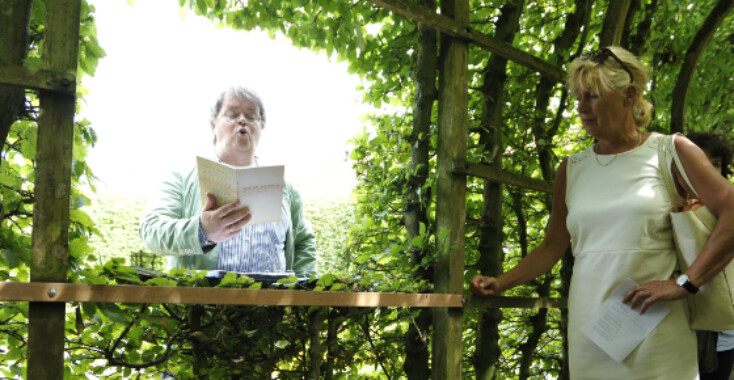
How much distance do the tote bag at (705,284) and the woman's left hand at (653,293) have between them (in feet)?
0.31

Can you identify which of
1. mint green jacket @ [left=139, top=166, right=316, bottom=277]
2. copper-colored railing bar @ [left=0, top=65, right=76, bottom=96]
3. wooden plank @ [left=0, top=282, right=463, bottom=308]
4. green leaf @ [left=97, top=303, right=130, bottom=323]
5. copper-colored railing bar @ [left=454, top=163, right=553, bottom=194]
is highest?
copper-colored railing bar @ [left=0, top=65, right=76, bottom=96]

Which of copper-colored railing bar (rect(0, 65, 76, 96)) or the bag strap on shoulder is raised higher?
copper-colored railing bar (rect(0, 65, 76, 96))

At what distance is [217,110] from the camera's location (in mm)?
2451

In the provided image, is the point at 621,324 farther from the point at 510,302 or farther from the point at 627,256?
the point at 510,302

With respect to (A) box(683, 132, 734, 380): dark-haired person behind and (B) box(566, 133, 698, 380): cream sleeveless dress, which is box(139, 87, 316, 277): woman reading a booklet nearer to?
(B) box(566, 133, 698, 380): cream sleeveless dress

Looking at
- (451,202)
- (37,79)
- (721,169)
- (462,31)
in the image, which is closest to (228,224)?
(37,79)

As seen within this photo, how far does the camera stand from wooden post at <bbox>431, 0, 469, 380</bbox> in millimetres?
2148

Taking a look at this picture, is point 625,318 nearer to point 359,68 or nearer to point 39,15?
point 359,68

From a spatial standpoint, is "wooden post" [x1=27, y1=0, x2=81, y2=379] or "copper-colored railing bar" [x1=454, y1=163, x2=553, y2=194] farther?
"copper-colored railing bar" [x1=454, y1=163, x2=553, y2=194]

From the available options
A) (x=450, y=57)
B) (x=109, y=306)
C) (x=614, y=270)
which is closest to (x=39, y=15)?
(x=109, y=306)


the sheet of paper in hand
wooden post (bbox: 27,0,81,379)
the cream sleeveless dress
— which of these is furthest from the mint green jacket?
the cream sleeveless dress

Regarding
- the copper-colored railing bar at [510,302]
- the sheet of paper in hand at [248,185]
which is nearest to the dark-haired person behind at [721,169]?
the copper-colored railing bar at [510,302]

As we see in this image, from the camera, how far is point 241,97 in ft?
7.93

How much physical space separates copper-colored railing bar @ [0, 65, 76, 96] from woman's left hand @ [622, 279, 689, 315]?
1.62m
